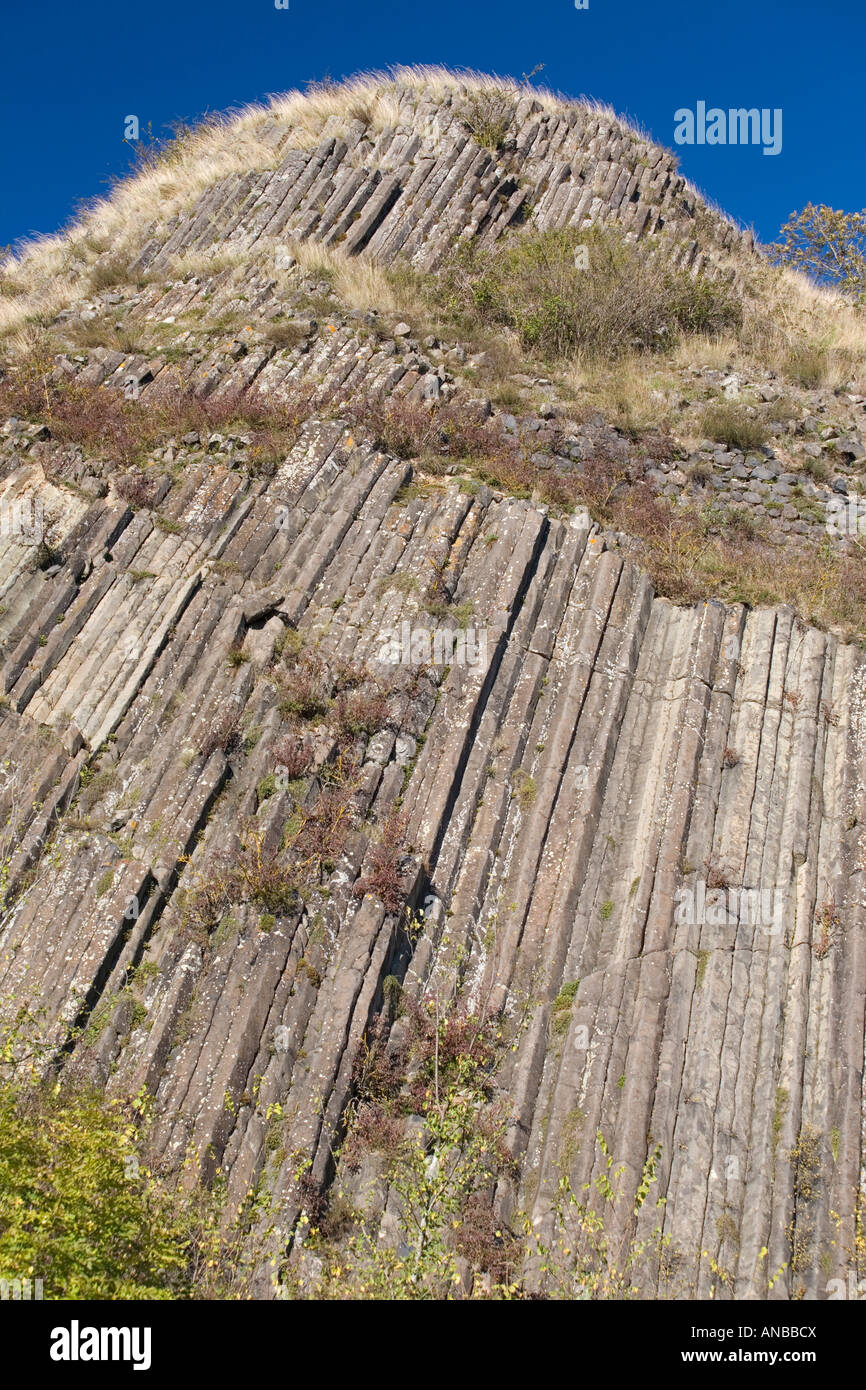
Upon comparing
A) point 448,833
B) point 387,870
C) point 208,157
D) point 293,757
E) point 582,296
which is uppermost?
point 208,157

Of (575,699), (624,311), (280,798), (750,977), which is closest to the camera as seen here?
(750,977)

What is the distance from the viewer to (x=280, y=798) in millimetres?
12625

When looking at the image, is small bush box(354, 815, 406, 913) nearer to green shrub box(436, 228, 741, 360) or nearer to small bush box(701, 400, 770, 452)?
small bush box(701, 400, 770, 452)

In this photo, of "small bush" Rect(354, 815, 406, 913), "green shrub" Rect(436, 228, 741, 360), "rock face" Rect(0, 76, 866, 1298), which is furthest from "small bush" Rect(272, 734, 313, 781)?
"green shrub" Rect(436, 228, 741, 360)

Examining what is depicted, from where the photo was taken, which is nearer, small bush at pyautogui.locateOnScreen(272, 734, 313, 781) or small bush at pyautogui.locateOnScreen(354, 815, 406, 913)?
small bush at pyautogui.locateOnScreen(354, 815, 406, 913)

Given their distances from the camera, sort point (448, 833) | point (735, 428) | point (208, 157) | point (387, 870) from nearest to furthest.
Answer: point (387, 870)
point (448, 833)
point (735, 428)
point (208, 157)

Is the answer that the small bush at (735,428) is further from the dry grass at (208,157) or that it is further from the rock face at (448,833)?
the dry grass at (208,157)

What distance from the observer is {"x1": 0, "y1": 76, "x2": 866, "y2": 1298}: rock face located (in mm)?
10562

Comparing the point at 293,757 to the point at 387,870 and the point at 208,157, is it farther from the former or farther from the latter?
the point at 208,157

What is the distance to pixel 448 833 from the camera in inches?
506

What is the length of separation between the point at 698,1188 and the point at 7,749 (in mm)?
10040

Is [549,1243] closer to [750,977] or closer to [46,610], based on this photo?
[750,977]

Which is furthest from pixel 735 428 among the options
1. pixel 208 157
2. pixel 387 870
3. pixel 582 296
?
pixel 208 157
